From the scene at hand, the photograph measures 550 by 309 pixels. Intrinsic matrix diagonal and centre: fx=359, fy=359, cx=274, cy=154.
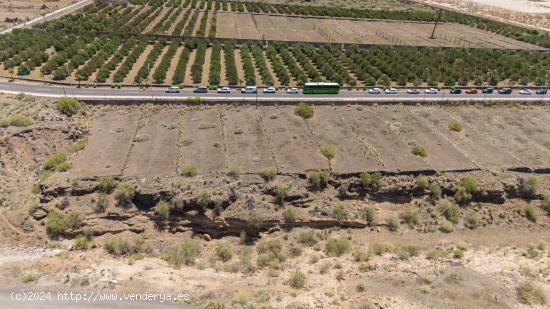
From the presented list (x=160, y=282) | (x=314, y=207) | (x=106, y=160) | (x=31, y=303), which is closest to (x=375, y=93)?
(x=314, y=207)

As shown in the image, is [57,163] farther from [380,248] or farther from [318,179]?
[380,248]

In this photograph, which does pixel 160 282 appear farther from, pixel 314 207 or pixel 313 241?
pixel 314 207

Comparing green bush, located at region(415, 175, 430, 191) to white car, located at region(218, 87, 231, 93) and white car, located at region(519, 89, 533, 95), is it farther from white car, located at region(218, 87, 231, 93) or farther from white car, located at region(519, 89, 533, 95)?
white car, located at region(519, 89, 533, 95)

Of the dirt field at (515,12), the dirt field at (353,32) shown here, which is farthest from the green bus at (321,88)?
the dirt field at (515,12)

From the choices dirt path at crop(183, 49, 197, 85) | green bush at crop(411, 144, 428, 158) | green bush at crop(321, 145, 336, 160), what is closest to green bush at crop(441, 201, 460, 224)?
green bush at crop(411, 144, 428, 158)

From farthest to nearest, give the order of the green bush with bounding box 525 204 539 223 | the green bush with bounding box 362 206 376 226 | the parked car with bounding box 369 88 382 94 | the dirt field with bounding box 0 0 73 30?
1. the dirt field with bounding box 0 0 73 30
2. the parked car with bounding box 369 88 382 94
3. the green bush with bounding box 525 204 539 223
4. the green bush with bounding box 362 206 376 226

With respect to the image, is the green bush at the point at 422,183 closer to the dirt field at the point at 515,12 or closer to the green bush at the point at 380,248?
the green bush at the point at 380,248
